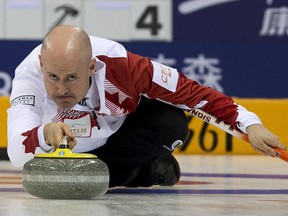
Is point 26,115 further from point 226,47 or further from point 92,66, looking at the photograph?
point 226,47

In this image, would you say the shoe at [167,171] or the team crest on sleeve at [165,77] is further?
the shoe at [167,171]

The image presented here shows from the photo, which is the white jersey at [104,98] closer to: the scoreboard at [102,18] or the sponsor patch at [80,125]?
the sponsor patch at [80,125]

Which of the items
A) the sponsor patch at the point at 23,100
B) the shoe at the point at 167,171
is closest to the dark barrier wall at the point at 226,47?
the shoe at the point at 167,171

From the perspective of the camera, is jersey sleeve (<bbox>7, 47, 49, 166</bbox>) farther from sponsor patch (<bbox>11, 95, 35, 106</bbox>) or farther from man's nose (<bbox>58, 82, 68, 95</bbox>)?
man's nose (<bbox>58, 82, 68, 95</bbox>)

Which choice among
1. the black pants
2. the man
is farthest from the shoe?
the black pants

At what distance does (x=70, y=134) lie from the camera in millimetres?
3939

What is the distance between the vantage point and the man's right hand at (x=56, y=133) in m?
3.94

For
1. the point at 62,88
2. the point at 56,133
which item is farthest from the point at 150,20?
the point at 56,133

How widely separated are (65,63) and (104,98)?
0.49 metres

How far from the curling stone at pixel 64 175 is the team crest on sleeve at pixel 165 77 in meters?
0.68

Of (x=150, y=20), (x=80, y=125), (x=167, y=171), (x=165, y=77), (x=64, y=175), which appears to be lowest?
(x=167, y=171)

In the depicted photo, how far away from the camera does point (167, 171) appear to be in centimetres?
524

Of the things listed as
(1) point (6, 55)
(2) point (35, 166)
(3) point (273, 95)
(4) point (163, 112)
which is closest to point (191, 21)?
(3) point (273, 95)

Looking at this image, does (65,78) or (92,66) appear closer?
(65,78)
